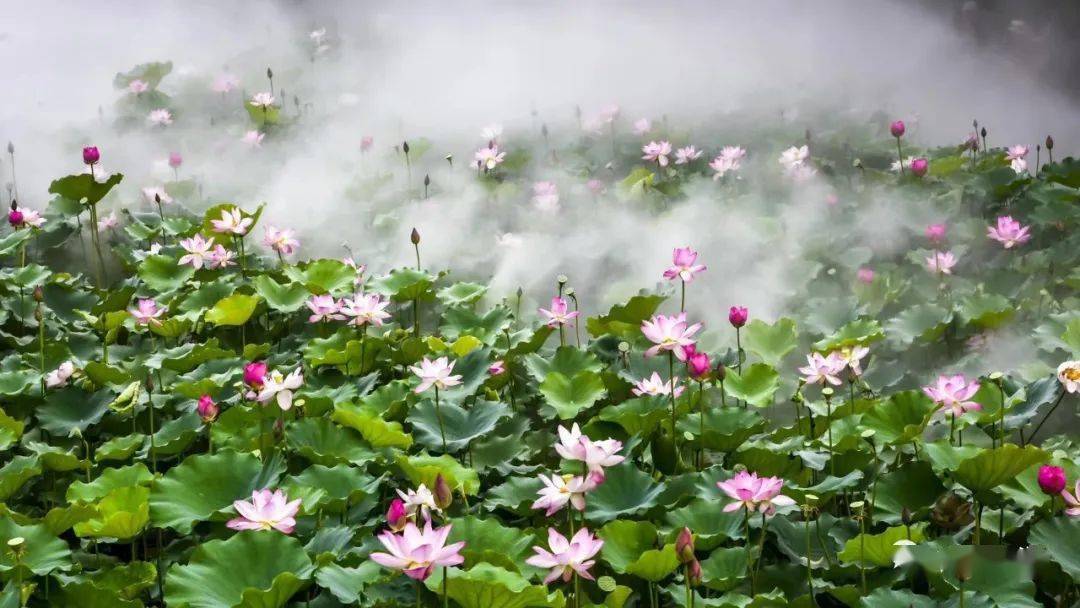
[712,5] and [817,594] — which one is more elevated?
[712,5]

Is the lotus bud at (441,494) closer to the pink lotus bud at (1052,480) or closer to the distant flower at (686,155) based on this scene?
the pink lotus bud at (1052,480)

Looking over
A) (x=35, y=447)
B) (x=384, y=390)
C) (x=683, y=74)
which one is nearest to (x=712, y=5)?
(x=683, y=74)

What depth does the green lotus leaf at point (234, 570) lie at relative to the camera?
4.50ft

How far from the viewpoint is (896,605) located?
1379 mm

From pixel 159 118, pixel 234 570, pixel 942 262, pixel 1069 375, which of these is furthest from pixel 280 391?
pixel 159 118

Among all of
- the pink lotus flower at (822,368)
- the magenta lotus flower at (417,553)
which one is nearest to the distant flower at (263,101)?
the pink lotus flower at (822,368)

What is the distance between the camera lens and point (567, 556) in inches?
52.8

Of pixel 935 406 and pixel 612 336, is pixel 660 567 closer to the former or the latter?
pixel 935 406

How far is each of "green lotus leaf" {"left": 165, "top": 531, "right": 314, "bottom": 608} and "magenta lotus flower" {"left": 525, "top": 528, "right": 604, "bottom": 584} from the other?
0.29m

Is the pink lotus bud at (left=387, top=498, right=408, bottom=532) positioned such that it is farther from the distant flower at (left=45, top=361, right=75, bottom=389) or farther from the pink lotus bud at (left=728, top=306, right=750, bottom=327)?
the distant flower at (left=45, top=361, right=75, bottom=389)

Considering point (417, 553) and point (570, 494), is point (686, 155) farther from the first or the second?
point (417, 553)

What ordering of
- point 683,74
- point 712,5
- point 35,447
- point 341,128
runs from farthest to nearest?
1. point 712,5
2. point 683,74
3. point 341,128
4. point 35,447

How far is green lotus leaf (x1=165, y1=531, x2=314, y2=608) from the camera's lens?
1.37 m

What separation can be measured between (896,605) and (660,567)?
0.94ft
